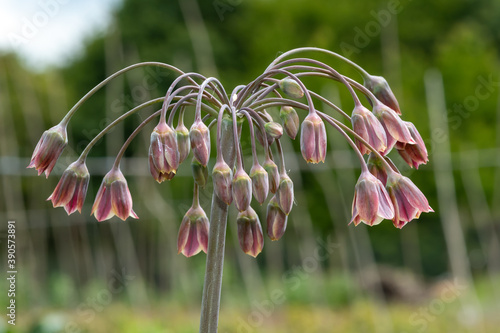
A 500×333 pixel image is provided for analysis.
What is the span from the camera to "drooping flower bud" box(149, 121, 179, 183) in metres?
1.18

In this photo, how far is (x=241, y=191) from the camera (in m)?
1.19

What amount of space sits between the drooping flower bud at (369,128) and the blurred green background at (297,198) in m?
2.16

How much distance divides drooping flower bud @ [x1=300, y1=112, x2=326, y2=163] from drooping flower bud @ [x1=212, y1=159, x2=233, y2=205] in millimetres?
171

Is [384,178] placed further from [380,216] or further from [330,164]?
[330,164]

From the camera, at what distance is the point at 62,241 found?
33.8 feet

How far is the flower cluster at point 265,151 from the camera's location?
1193 millimetres

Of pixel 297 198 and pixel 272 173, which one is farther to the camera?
pixel 297 198

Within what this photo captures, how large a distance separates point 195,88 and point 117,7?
51.8 feet

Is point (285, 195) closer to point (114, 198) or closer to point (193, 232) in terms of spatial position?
point (193, 232)

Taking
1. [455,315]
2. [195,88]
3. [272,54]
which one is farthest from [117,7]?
[195,88]

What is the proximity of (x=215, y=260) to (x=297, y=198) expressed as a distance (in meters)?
8.06

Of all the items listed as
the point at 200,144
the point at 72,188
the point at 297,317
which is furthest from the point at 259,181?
the point at 297,317

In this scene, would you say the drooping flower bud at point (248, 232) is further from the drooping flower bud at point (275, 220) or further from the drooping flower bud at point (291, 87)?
the drooping flower bud at point (291, 87)

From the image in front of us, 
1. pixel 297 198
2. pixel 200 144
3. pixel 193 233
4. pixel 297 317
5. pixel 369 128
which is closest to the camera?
pixel 200 144
